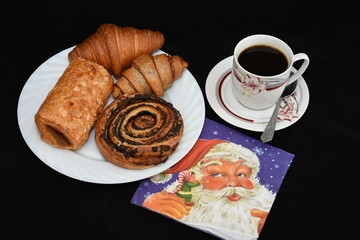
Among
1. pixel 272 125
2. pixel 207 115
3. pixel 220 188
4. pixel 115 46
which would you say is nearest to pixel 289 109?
pixel 272 125

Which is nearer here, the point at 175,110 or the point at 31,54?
the point at 175,110

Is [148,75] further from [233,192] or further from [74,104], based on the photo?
[233,192]

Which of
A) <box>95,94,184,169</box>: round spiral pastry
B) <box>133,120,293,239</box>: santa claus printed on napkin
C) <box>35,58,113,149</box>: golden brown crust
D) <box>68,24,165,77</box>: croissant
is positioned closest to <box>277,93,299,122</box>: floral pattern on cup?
<box>133,120,293,239</box>: santa claus printed on napkin

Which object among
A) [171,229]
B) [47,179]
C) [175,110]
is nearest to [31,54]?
[47,179]

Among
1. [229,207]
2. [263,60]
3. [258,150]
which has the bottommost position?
[229,207]

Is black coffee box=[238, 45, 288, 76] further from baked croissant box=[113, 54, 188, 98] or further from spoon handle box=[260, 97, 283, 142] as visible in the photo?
baked croissant box=[113, 54, 188, 98]

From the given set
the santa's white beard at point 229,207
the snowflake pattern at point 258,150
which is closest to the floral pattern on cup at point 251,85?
the snowflake pattern at point 258,150

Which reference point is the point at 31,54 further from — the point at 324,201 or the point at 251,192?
the point at 324,201
